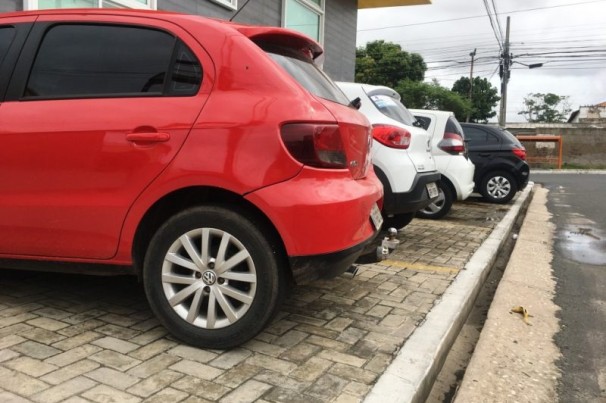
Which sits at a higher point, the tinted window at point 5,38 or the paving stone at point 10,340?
the tinted window at point 5,38

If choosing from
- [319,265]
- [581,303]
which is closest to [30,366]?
[319,265]

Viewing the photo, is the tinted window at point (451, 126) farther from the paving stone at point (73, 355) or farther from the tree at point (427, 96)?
the tree at point (427, 96)

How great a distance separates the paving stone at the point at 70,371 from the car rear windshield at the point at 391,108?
3513 millimetres

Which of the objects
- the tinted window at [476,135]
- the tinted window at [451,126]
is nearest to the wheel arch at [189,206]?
the tinted window at [451,126]

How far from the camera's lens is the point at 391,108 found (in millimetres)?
5387

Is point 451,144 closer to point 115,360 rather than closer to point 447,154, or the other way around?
point 447,154

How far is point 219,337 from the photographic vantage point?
9.66 ft

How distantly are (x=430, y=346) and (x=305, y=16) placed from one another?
31.5ft

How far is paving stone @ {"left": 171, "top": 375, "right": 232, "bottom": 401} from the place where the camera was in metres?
2.50

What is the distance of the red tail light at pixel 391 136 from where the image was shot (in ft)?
16.3

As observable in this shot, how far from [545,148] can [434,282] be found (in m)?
27.3

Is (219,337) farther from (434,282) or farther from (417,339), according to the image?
(434,282)

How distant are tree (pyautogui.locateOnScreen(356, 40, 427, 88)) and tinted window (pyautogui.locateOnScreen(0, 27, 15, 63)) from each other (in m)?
43.3

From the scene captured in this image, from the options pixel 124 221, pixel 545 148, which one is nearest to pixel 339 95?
pixel 124 221
